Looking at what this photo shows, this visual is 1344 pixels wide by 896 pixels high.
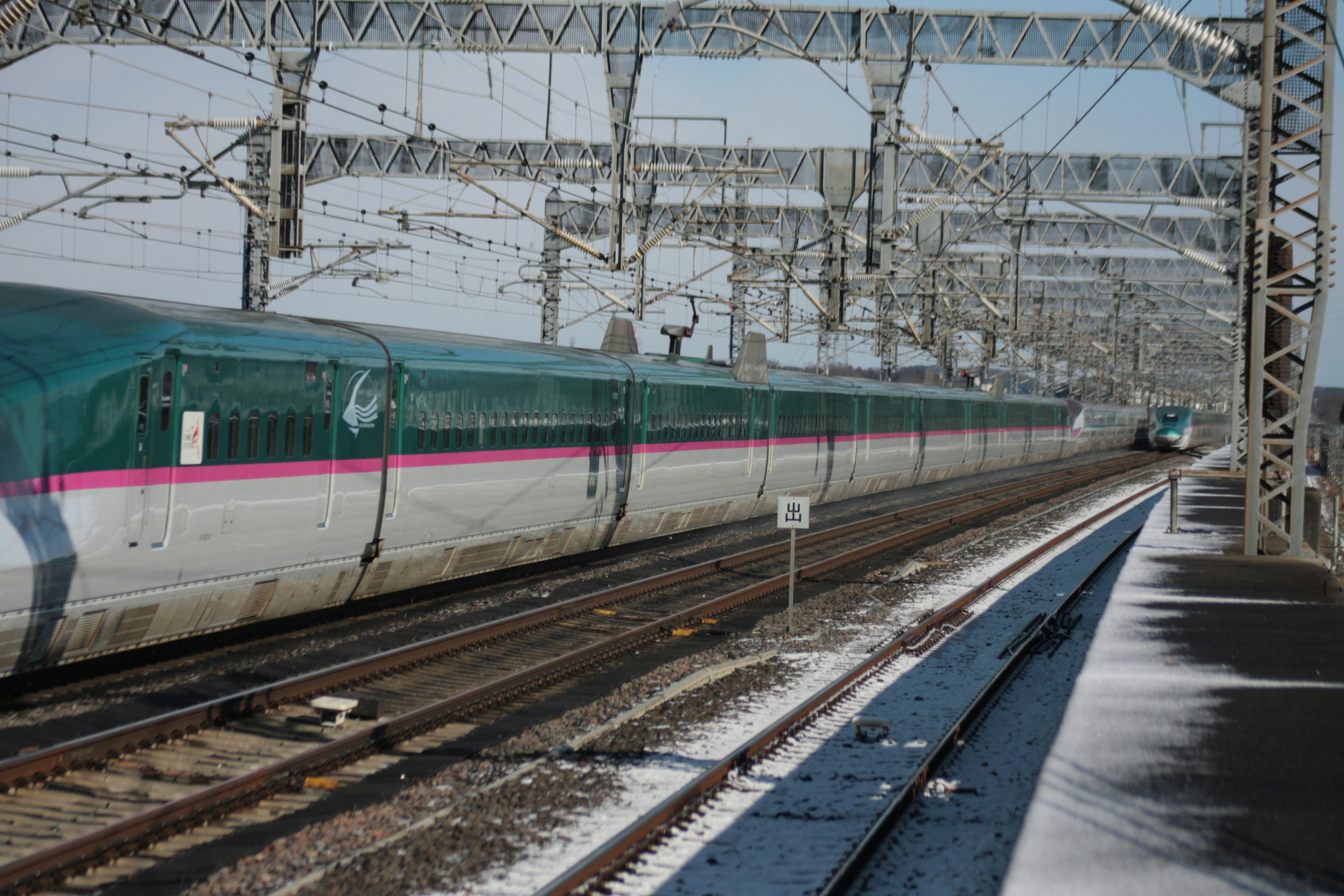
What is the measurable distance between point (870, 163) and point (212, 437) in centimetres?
1895

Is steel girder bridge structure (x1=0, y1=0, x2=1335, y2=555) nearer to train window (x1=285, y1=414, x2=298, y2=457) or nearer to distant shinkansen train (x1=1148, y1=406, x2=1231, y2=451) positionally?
train window (x1=285, y1=414, x2=298, y2=457)

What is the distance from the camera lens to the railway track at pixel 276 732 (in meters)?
6.58

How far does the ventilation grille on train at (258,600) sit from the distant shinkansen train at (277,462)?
0.08 ft

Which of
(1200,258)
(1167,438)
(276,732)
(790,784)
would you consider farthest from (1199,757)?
(1167,438)

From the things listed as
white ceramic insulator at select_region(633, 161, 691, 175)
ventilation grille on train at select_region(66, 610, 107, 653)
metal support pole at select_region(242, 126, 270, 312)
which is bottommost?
ventilation grille on train at select_region(66, 610, 107, 653)

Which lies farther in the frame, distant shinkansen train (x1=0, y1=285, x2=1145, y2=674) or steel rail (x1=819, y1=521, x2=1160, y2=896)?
distant shinkansen train (x1=0, y1=285, x2=1145, y2=674)

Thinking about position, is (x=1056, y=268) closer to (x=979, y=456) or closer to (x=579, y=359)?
(x=979, y=456)

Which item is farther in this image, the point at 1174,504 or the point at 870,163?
the point at 870,163

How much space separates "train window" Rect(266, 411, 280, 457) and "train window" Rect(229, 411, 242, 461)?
0.35m

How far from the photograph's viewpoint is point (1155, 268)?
53.4 m

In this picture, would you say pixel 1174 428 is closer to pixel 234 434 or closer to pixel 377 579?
pixel 377 579

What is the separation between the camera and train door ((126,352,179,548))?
9.11 m

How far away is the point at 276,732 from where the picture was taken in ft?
28.2

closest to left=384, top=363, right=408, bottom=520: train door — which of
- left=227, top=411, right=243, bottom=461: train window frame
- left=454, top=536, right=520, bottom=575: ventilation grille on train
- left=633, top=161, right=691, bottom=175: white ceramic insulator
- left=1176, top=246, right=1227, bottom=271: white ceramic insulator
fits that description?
left=454, top=536, right=520, bottom=575: ventilation grille on train
